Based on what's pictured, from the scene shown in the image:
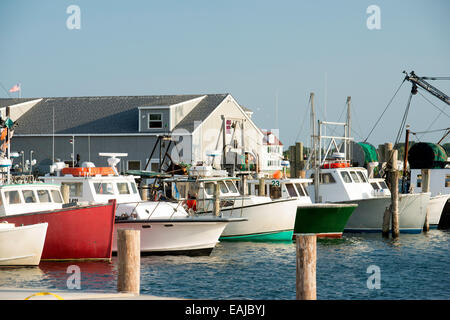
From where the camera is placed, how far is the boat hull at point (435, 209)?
40.8 metres

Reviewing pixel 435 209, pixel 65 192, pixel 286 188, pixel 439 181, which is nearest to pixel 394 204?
pixel 286 188

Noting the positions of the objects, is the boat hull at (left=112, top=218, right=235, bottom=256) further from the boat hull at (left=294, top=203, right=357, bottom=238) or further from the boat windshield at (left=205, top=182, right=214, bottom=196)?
the boat hull at (left=294, top=203, right=357, bottom=238)

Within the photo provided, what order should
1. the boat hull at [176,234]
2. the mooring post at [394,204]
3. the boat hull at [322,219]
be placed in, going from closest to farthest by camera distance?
the boat hull at [176,234], the boat hull at [322,219], the mooring post at [394,204]

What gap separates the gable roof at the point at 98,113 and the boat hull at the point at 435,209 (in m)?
14.4

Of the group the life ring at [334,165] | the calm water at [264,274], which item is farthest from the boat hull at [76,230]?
the life ring at [334,165]

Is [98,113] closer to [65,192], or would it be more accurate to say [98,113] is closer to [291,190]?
[291,190]

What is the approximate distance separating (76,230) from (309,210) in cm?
1260

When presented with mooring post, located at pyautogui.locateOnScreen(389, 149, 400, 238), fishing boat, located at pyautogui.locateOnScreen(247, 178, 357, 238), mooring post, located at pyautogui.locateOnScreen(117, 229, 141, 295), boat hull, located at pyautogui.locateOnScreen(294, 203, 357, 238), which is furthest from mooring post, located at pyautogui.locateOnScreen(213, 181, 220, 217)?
mooring post, located at pyautogui.locateOnScreen(117, 229, 141, 295)

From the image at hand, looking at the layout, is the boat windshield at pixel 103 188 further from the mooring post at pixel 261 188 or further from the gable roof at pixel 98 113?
the gable roof at pixel 98 113

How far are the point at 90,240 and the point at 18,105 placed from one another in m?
29.8

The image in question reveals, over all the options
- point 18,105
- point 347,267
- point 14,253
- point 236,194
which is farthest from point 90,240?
point 18,105

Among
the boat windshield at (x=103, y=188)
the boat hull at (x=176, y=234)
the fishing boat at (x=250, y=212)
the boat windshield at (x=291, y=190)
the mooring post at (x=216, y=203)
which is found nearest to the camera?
the boat hull at (x=176, y=234)

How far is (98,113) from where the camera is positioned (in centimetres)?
4856
